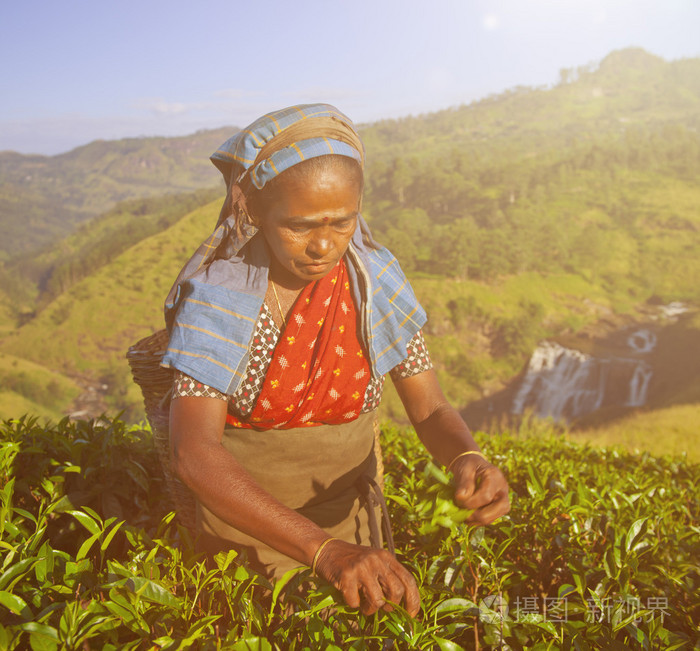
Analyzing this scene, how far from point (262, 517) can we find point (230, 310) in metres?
0.66

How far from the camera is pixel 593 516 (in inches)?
90.0

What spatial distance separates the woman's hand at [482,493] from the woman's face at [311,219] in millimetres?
835

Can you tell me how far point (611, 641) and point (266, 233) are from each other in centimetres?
158

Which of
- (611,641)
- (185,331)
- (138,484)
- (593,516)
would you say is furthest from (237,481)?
(593,516)

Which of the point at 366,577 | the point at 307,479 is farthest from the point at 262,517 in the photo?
the point at 307,479

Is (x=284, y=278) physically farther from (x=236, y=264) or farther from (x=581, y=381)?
(x=581, y=381)

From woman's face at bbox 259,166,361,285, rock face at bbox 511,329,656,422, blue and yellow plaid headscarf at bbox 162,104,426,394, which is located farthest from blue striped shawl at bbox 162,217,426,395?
rock face at bbox 511,329,656,422

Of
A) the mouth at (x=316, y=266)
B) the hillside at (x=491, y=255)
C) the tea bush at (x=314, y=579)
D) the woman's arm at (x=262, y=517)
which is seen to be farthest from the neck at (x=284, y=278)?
the hillside at (x=491, y=255)

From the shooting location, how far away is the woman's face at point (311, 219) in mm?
1693

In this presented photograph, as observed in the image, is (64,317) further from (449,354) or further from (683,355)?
(683,355)

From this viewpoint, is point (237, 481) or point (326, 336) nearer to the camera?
point (237, 481)

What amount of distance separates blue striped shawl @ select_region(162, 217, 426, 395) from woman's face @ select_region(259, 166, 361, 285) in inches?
4.8

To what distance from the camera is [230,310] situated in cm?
179

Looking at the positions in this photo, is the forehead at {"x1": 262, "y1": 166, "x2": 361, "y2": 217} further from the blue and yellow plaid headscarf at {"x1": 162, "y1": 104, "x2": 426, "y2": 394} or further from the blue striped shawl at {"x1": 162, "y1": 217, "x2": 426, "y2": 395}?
the blue striped shawl at {"x1": 162, "y1": 217, "x2": 426, "y2": 395}
